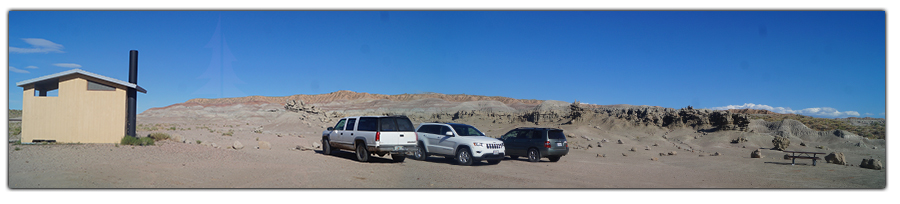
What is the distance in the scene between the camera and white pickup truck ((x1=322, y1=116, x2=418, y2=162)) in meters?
13.9

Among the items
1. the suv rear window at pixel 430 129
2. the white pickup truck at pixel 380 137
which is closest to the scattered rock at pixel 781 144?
the suv rear window at pixel 430 129

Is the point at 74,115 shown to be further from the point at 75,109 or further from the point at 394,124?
the point at 394,124

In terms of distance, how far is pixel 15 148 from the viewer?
43.5 ft

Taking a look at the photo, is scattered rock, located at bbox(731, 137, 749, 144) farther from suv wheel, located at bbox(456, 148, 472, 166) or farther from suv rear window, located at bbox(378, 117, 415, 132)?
suv rear window, located at bbox(378, 117, 415, 132)

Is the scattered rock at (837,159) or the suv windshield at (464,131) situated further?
the scattered rock at (837,159)

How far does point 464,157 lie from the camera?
576 inches

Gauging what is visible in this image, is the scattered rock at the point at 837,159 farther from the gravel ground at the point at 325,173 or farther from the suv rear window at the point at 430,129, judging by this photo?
the suv rear window at the point at 430,129

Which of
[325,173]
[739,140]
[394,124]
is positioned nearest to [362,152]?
[394,124]

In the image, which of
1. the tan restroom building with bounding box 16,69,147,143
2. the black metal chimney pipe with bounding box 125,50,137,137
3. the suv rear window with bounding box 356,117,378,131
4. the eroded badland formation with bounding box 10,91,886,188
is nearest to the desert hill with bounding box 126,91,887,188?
the eroded badland formation with bounding box 10,91,886,188

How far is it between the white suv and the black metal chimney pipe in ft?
32.6

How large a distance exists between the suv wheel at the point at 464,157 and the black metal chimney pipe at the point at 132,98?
36.4 ft

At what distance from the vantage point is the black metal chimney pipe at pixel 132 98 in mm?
16250

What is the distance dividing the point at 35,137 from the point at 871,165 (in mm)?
27440

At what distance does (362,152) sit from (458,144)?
299 cm
